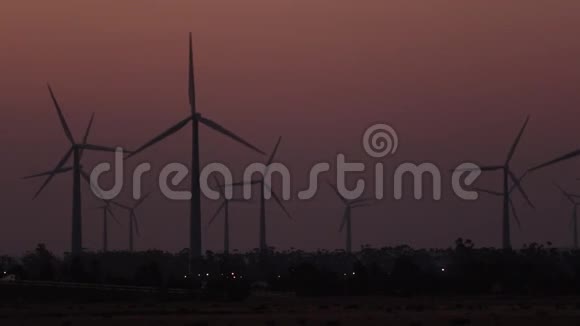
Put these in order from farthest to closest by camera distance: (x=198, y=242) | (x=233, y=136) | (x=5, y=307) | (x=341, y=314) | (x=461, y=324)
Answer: (x=198, y=242)
(x=233, y=136)
(x=5, y=307)
(x=341, y=314)
(x=461, y=324)

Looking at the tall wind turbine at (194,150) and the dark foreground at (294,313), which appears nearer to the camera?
the dark foreground at (294,313)

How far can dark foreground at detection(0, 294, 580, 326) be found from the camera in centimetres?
8431

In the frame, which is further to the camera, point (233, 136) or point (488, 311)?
point (233, 136)

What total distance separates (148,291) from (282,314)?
37.8 metres

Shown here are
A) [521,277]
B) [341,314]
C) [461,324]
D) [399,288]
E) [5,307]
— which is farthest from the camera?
[521,277]

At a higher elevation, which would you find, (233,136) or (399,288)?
(233,136)

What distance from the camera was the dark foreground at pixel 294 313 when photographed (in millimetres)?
84312

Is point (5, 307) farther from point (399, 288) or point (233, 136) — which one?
point (399, 288)

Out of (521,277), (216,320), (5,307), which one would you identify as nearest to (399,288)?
(521,277)

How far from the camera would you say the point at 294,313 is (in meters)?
96.8

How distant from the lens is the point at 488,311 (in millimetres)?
97562

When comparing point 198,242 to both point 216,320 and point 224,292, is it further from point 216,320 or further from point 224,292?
point 216,320

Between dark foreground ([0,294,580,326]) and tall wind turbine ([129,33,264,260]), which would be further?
tall wind turbine ([129,33,264,260])

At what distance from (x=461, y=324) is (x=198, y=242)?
2115 inches
